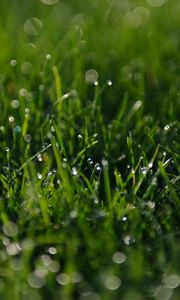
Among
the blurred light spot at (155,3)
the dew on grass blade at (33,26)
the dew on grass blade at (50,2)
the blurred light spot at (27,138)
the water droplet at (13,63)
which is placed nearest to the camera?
the blurred light spot at (27,138)

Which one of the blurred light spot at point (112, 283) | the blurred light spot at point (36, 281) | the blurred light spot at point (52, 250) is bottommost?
the blurred light spot at point (52, 250)

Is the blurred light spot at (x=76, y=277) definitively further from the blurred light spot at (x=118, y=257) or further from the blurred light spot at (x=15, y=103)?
the blurred light spot at (x=15, y=103)

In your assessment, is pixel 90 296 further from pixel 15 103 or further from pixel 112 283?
pixel 15 103

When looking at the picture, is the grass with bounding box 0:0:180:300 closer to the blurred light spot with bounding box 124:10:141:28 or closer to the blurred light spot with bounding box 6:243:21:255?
the blurred light spot with bounding box 6:243:21:255

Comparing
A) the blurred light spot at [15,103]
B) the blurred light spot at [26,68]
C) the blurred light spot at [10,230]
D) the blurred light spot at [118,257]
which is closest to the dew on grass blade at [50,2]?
the blurred light spot at [26,68]

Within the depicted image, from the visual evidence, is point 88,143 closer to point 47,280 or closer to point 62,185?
point 62,185
